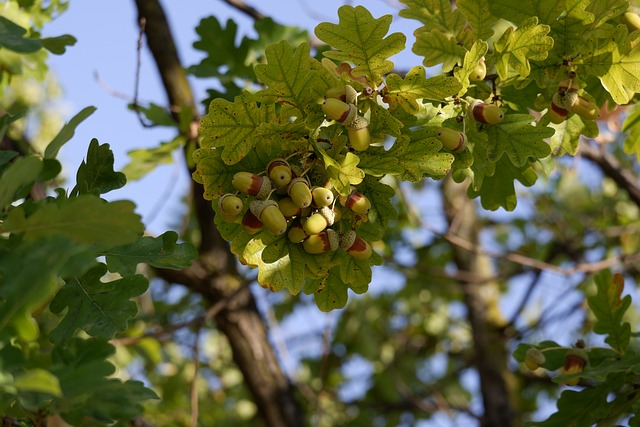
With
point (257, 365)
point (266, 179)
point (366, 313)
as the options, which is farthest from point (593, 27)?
point (366, 313)

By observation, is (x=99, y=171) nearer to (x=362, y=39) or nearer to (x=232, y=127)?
(x=232, y=127)

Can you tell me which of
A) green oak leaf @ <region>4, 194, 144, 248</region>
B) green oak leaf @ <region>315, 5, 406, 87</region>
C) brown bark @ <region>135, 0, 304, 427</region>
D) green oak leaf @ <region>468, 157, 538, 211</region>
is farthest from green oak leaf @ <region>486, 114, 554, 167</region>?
brown bark @ <region>135, 0, 304, 427</region>

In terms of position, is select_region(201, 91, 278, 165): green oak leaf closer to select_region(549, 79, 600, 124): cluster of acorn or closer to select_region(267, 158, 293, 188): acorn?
select_region(267, 158, 293, 188): acorn

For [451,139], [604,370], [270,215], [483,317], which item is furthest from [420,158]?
[483,317]

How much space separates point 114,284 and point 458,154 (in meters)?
0.68

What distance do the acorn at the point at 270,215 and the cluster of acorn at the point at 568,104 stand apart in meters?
0.59

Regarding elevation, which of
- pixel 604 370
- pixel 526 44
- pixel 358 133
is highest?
pixel 526 44

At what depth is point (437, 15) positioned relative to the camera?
5.51ft

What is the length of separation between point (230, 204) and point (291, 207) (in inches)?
4.1

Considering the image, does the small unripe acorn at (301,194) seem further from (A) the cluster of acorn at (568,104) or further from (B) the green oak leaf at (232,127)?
(A) the cluster of acorn at (568,104)

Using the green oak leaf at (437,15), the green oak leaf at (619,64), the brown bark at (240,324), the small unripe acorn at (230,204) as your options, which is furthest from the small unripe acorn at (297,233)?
the brown bark at (240,324)

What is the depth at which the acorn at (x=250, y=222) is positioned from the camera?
141cm

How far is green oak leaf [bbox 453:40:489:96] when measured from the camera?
1.47 meters

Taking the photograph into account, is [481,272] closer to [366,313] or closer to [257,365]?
[366,313]
